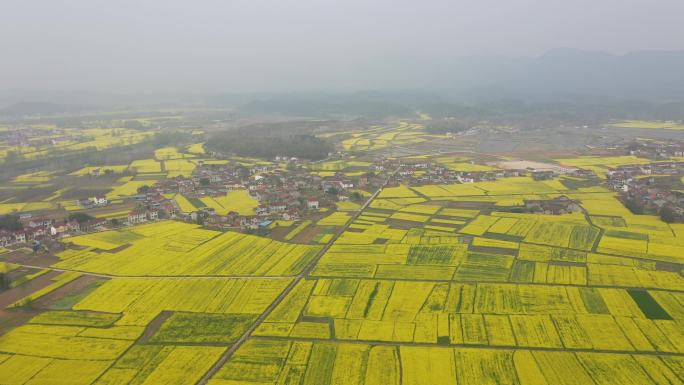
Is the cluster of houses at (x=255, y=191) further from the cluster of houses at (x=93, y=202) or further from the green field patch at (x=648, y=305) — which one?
the green field patch at (x=648, y=305)

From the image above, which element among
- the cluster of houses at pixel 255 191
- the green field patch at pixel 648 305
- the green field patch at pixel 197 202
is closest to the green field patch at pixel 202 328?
the cluster of houses at pixel 255 191

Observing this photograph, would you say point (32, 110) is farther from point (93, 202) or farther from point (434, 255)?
point (434, 255)

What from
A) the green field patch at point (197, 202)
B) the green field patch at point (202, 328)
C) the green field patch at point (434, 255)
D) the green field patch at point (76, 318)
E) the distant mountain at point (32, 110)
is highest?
the distant mountain at point (32, 110)

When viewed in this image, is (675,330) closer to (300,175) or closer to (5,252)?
(5,252)

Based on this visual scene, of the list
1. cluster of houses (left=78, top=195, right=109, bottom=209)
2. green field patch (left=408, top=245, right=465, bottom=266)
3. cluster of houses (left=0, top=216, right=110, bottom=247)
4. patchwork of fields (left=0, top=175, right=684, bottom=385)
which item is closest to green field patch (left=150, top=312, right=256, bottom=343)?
patchwork of fields (left=0, top=175, right=684, bottom=385)

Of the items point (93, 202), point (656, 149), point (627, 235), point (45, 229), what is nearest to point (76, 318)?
point (45, 229)

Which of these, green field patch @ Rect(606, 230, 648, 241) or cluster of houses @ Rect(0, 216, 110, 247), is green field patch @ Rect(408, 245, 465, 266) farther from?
cluster of houses @ Rect(0, 216, 110, 247)

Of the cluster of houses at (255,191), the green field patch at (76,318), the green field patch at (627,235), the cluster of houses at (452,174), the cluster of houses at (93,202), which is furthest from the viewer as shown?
the cluster of houses at (452,174)

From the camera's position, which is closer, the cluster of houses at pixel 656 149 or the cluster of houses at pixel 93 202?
the cluster of houses at pixel 93 202

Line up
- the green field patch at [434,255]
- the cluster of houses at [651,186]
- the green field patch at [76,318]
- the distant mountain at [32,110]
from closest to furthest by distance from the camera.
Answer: the green field patch at [76,318]
the green field patch at [434,255]
the cluster of houses at [651,186]
the distant mountain at [32,110]
